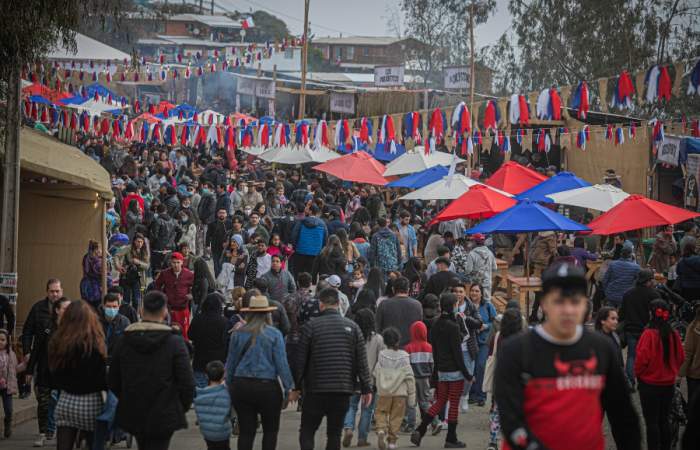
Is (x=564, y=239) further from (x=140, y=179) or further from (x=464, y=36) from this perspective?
(x=464, y=36)

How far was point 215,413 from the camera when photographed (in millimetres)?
8141

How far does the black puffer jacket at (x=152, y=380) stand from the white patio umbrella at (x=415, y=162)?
1846 centimetres

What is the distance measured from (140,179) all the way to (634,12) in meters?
22.2

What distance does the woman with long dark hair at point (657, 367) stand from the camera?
8844 millimetres

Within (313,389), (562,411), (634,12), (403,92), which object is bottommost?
(313,389)

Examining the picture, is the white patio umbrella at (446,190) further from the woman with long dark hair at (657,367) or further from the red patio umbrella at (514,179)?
the woman with long dark hair at (657,367)

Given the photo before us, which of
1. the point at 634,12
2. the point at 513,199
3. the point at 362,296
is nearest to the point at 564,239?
the point at 513,199

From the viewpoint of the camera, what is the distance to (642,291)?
1158cm

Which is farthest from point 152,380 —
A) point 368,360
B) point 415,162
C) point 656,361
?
point 415,162

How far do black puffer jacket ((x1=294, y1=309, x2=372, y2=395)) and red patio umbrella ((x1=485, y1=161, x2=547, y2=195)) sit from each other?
12.6 metres

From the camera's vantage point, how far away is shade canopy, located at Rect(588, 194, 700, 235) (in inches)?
616

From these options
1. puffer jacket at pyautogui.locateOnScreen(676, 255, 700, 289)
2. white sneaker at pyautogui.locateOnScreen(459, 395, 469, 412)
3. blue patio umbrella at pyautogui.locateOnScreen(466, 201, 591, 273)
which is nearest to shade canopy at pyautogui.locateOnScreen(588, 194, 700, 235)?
blue patio umbrella at pyautogui.locateOnScreen(466, 201, 591, 273)

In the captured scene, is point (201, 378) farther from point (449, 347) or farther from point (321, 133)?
point (321, 133)

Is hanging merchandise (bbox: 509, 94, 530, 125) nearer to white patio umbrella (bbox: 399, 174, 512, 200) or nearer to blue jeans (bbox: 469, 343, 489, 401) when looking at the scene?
white patio umbrella (bbox: 399, 174, 512, 200)
